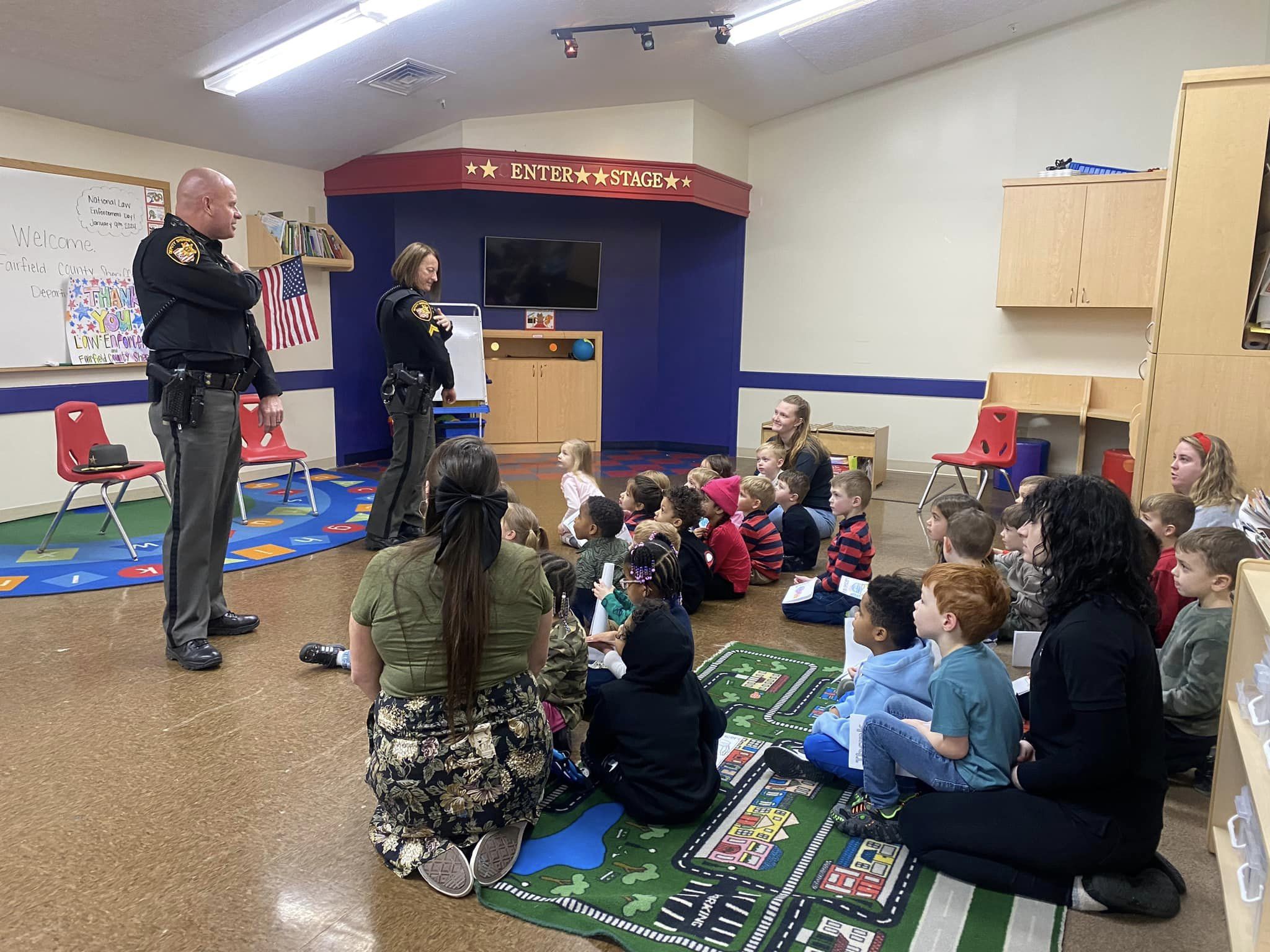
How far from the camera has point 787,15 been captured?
21.9 ft

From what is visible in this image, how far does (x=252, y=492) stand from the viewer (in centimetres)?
670

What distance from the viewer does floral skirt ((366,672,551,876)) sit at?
210 centimetres

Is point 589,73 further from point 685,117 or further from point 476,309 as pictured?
point 476,309

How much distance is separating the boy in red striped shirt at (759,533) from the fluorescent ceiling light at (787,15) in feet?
12.4

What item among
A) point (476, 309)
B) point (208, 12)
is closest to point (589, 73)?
point (476, 309)

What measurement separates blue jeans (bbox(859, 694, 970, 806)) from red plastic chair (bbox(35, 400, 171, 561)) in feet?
13.0

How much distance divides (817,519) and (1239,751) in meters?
3.23

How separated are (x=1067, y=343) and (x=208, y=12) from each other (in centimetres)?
667

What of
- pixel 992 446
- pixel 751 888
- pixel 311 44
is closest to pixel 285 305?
pixel 311 44

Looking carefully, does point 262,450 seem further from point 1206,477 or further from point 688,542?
point 1206,477

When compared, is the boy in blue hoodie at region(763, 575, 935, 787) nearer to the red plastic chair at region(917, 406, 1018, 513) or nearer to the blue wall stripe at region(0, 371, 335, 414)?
the red plastic chair at region(917, 406, 1018, 513)

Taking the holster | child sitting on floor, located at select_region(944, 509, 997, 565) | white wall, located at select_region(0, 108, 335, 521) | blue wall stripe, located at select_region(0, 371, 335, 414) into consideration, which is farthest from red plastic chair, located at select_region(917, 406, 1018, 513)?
blue wall stripe, located at select_region(0, 371, 335, 414)

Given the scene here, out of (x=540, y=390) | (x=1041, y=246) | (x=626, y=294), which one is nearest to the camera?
(x=1041, y=246)

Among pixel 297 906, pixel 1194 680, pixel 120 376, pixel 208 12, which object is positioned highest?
pixel 208 12
